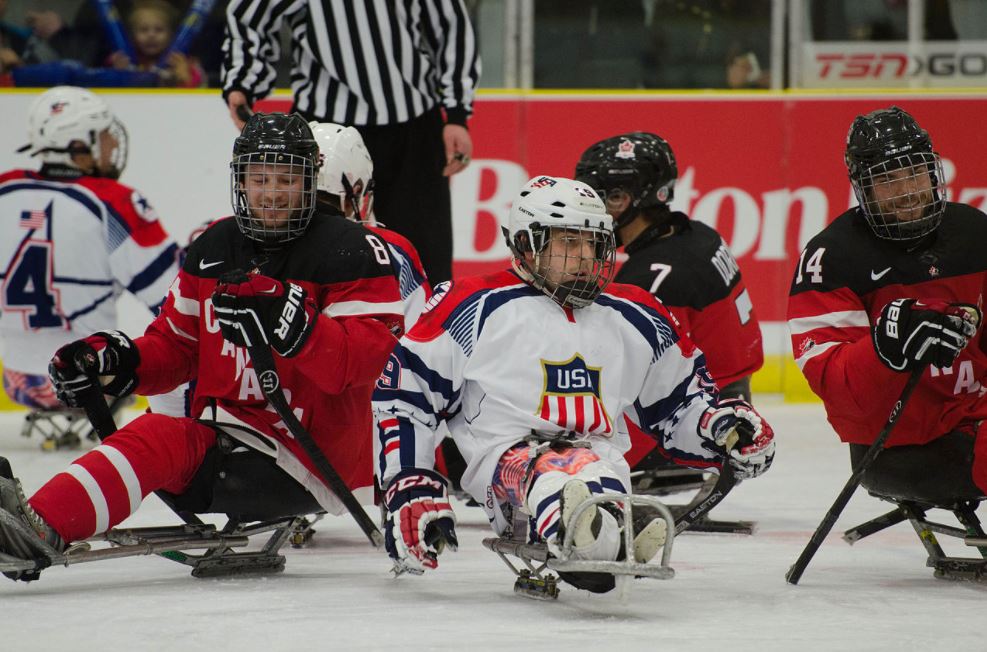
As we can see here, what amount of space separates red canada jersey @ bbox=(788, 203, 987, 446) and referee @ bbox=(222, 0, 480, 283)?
181 cm

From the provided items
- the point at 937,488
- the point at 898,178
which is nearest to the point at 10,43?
the point at 898,178

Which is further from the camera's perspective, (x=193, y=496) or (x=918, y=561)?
(x=918, y=561)

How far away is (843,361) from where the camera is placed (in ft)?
10.8

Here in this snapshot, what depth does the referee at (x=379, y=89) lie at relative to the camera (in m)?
5.02

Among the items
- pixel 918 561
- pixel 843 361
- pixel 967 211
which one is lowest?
pixel 918 561

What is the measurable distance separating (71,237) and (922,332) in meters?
3.64

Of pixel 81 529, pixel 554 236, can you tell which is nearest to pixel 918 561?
pixel 554 236

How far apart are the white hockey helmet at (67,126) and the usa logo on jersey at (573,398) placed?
3219 mm

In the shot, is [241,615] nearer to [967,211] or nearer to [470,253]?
[967,211]

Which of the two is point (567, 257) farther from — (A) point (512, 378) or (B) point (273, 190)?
(B) point (273, 190)

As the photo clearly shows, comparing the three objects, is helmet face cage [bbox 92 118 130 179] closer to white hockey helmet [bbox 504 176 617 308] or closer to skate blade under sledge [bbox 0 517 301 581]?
skate blade under sledge [bbox 0 517 301 581]

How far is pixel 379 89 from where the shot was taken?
5012 mm

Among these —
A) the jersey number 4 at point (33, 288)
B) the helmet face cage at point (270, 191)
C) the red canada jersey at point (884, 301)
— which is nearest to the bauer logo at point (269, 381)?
the helmet face cage at point (270, 191)

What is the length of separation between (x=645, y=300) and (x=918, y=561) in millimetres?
964
